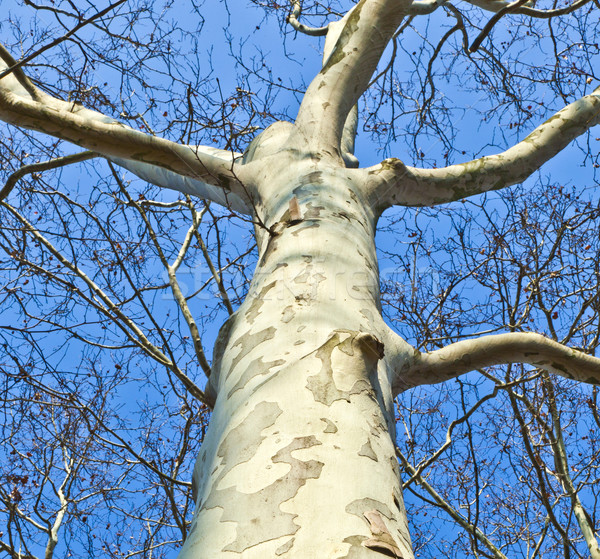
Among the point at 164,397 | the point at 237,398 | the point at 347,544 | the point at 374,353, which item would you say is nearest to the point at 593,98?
the point at 374,353

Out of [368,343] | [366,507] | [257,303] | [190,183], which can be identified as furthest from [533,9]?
[366,507]

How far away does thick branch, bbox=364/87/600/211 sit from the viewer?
229 centimetres

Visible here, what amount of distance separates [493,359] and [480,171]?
953mm

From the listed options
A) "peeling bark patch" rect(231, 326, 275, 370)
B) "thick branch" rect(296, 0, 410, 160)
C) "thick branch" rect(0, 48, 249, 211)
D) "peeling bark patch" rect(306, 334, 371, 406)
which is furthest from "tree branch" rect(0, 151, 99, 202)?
"peeling bark patch" rect(306, 334, 371, 406)

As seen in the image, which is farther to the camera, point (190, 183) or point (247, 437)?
point (190, 183)

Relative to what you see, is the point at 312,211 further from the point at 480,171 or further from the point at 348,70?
the point at 480,171

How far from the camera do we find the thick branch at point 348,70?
2.40 meters

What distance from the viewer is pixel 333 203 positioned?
1.89 meters

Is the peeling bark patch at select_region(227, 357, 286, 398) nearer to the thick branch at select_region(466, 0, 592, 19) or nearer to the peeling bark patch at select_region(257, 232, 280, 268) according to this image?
the peeling bark patch at select_region(257, 232, 280, 268)

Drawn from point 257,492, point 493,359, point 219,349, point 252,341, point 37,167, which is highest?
point 37,167

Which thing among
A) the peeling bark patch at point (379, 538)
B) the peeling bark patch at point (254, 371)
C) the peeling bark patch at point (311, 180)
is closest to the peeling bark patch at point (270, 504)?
the peeling bark patch at point (379, 538)

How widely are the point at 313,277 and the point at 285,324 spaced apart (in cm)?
20

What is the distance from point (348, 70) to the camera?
2.53 metres

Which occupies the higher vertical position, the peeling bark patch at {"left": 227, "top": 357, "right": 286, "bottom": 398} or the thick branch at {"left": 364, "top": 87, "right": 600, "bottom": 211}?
the thick branch at {"left": 364, "top": 87, "right": 600, "bottom": 211}
